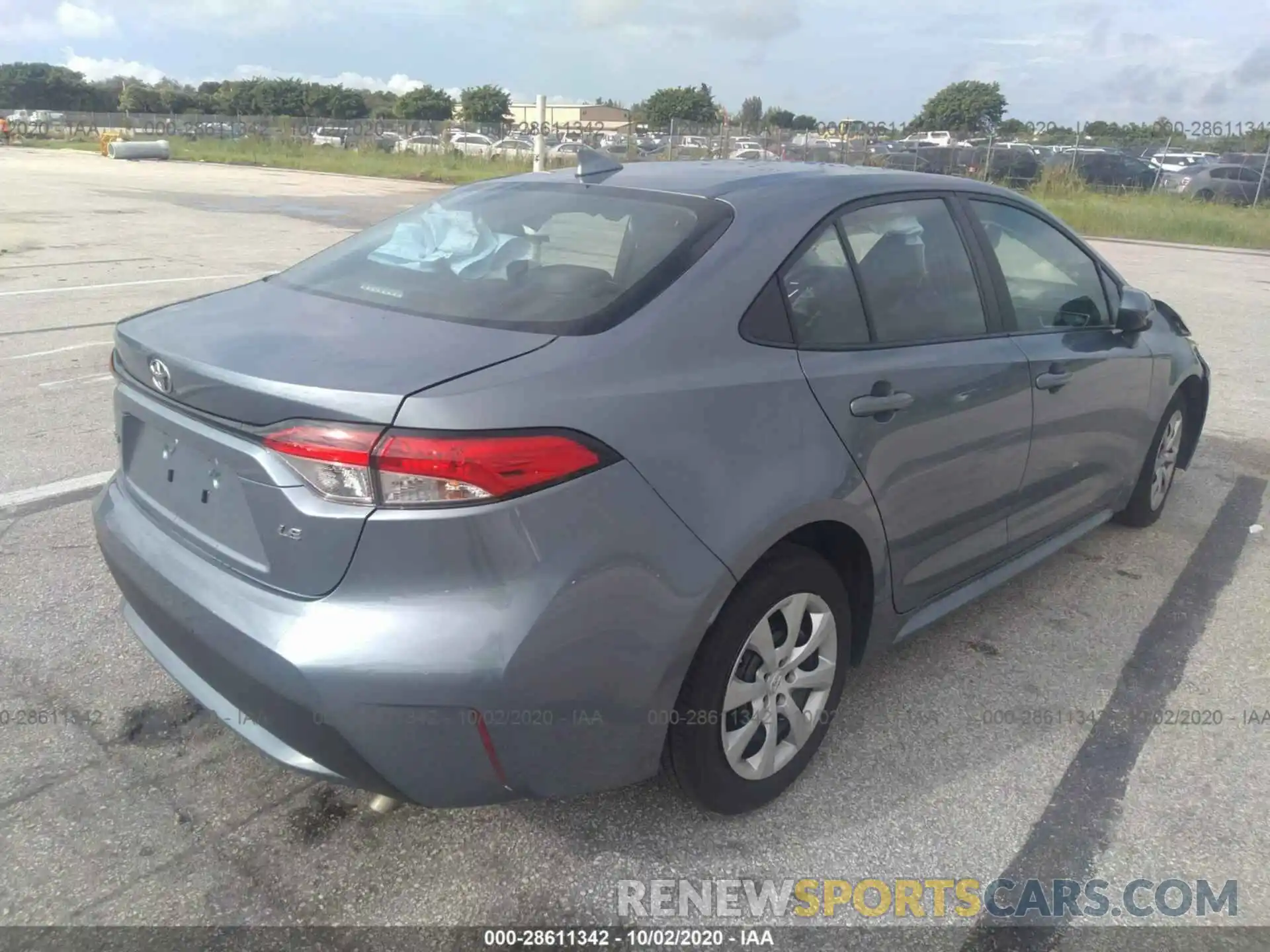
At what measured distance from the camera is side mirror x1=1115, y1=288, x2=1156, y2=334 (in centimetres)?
392

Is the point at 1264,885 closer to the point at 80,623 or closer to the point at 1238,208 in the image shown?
the point at 80,623

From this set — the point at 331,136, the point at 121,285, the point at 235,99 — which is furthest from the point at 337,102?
the point at 121,285

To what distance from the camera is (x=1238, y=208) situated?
24.0 meters

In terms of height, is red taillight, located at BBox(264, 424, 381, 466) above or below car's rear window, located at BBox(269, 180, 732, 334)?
below

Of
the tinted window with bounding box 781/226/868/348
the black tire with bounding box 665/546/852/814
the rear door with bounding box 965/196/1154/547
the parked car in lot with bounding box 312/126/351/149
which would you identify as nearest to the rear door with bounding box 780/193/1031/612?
the tinted window with bounding box 781/226/868/348

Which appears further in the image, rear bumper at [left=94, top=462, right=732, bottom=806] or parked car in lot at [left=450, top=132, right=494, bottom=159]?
parked car in lot at [left=450, top=132, right=494, bottom=159]

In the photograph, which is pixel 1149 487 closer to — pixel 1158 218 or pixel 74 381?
pixel 74 381

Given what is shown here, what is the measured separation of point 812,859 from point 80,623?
2.63 metres

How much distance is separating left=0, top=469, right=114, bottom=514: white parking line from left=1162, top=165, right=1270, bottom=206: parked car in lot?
89.2 feet

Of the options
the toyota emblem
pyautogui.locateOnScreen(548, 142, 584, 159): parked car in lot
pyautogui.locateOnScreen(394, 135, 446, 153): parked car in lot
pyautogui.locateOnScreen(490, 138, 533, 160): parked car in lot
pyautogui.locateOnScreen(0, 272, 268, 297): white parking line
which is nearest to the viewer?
A: the toyota emblem

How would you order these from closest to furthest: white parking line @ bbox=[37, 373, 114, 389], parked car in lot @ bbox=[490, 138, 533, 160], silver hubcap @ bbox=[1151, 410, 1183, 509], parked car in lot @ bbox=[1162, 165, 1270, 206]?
silver hubcap @ bbox=[1151, 410, 1183, 509], white parking line @ bbox=[37, 373, 114, 389], parked car in lot @ bbox=[1162, 165, 1270, 206], parked car in lot @ bbox=[490, 138, 533, 160]

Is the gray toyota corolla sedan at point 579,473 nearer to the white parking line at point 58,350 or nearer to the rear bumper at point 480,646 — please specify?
the rear bumper at point 480,646

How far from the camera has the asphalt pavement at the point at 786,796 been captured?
2385 millimetres

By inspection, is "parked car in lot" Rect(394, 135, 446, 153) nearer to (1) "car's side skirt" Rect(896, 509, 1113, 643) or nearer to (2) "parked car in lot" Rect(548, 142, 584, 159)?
(2) "parked car in lot" Rect(548, 142, 584, 159)
